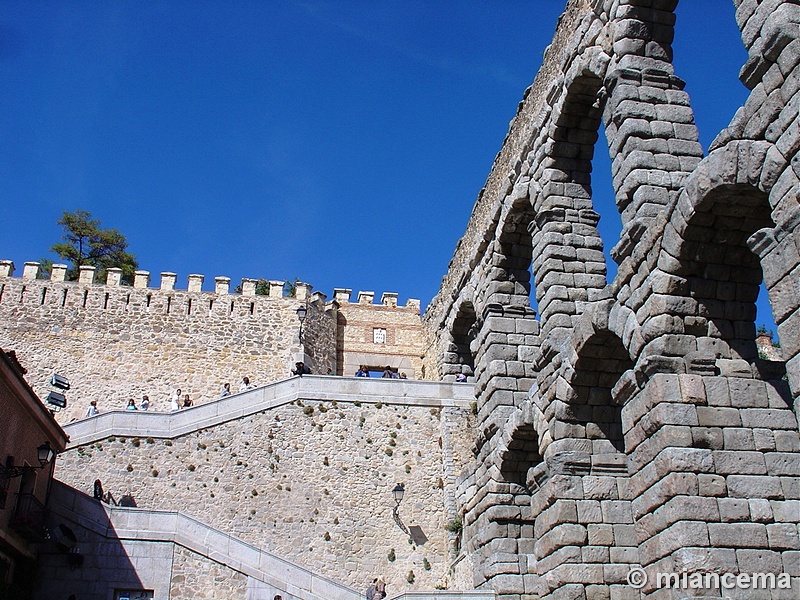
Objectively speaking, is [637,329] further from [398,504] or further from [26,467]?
[398,504]

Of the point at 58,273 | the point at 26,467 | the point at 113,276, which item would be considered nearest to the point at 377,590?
the point at 26,467

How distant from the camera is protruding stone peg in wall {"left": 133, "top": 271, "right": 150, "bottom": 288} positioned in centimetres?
2397

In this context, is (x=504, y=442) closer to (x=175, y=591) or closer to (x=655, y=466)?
(x=655, y=466)

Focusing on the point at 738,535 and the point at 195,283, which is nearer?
the point at 738,535

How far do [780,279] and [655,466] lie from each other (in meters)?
2.11

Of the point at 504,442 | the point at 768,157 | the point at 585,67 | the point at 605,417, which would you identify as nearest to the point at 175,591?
the point at 504,442

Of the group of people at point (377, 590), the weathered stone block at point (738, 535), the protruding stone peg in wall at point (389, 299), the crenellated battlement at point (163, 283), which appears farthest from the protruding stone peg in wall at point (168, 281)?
the weathered stone block at point (738, 535)

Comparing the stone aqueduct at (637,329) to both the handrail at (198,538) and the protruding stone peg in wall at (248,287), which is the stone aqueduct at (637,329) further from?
the protruding stone peg in wall at (248,287)

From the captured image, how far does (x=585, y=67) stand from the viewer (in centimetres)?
998

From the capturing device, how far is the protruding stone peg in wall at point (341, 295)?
84.9 feet

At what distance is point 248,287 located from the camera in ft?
81.6

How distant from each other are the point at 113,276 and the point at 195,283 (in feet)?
7.68

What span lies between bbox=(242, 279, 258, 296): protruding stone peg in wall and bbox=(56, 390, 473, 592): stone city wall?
8.84 m

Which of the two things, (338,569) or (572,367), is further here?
(338,569)
